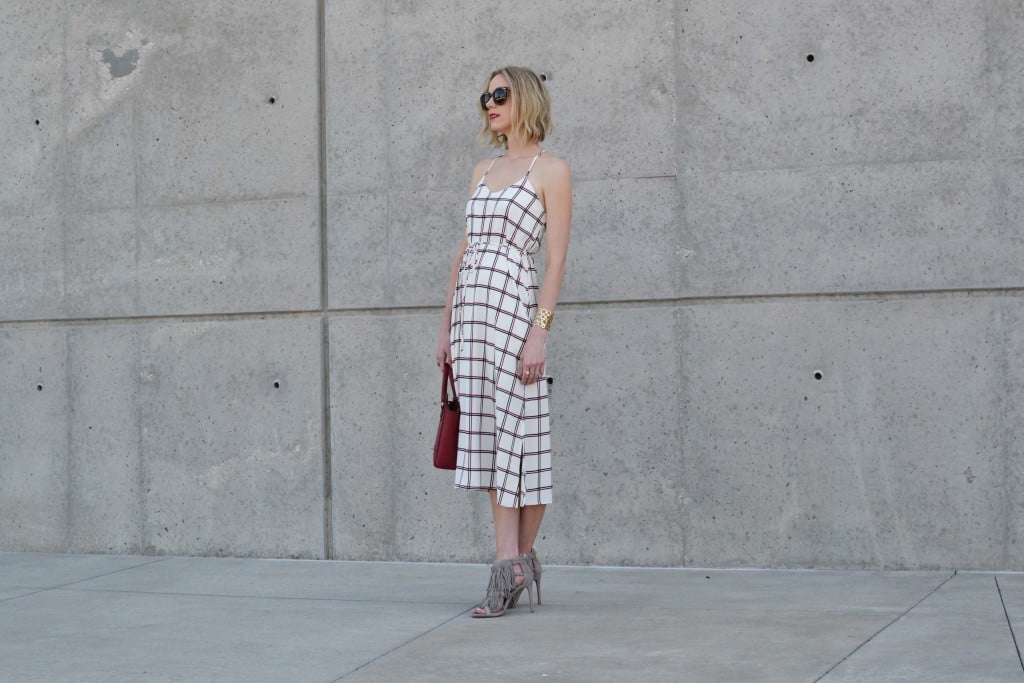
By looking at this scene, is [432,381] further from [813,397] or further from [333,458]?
[813,397]

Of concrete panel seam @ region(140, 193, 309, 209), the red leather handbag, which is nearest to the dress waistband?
the red leather handbag

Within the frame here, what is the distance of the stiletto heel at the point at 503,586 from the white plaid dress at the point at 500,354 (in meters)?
0.21

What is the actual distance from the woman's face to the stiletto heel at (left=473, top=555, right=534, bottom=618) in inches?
60.4

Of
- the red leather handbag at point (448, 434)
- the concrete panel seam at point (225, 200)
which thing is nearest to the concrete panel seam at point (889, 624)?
the red leather handbag at point (448, 434)

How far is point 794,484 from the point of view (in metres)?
5.52

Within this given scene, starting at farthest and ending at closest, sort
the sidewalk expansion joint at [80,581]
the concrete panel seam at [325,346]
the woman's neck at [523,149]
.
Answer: the concrete panel seam at [325,346] < the sidewalk expansion joint at [80,581] < the woman's neck at [523,149]

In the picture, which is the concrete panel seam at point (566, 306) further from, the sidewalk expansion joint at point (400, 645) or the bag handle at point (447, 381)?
the sidewalk expansion joint at point (400, 645)

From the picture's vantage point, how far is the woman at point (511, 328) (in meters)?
4.63

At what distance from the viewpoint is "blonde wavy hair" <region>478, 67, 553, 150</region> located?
4699 mm

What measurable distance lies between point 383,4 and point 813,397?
104 inches

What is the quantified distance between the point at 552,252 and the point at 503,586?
46.1 inches

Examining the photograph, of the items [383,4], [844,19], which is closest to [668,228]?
[844,19]

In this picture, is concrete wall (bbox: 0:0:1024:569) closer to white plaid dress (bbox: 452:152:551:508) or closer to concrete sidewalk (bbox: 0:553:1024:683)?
concrete sidewalk (bbox: 0:553:1024:683)

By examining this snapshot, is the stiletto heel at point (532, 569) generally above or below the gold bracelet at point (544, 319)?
below
